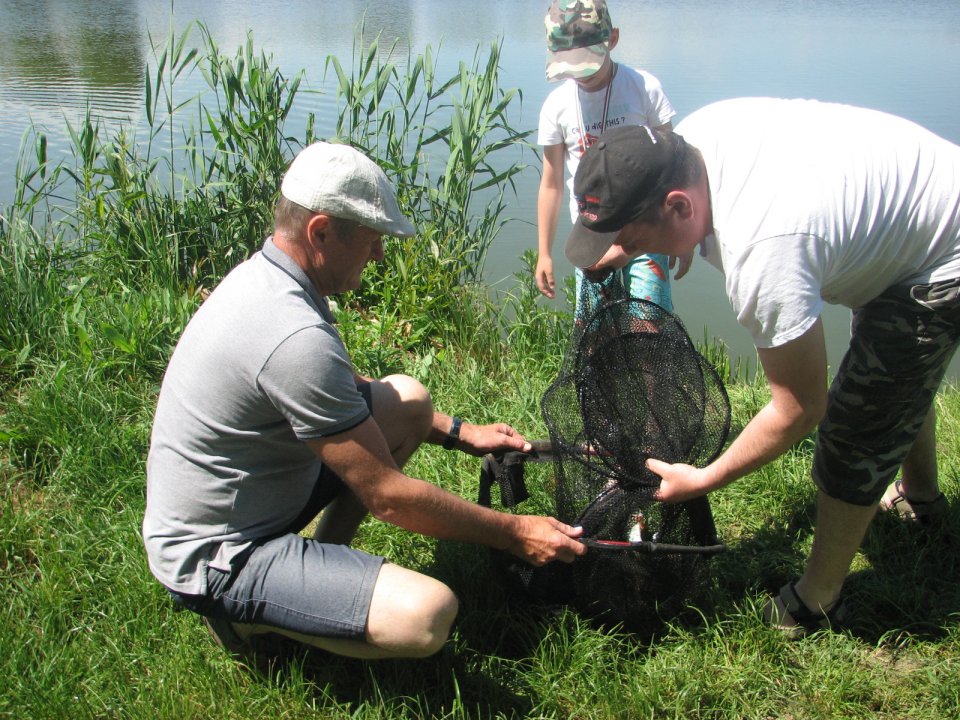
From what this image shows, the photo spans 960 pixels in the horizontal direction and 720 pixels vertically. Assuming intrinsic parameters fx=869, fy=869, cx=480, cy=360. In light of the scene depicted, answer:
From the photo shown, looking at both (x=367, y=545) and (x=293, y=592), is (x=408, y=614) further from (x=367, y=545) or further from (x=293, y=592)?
(x=367, y=545)

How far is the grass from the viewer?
2.27 metres

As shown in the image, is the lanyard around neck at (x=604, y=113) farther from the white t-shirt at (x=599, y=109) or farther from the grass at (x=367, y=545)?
the grass at (x=367, y=545)

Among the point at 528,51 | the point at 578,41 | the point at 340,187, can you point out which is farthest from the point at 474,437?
the point at 528,51

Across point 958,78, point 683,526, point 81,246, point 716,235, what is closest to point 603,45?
point 716,235

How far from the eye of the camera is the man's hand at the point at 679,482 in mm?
2209

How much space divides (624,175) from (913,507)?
5.60 ft

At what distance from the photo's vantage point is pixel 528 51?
1027 cm

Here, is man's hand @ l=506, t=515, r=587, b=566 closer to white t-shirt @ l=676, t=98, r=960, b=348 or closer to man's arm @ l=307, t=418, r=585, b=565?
man's arm @ l=307, t=418, r=585, b=565

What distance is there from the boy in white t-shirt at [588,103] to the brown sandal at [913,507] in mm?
1059

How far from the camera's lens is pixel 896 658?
96.7 inches

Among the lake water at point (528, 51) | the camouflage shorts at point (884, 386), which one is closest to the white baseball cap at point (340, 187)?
Result: the camouflage shorts at point (884, 386)

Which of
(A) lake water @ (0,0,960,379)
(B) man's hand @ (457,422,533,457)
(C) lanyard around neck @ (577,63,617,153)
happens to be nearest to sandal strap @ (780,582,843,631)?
(B) man's hand @ (457,422,533,457)

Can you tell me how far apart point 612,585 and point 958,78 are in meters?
9.30

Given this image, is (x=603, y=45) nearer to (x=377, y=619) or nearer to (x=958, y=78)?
(x=377, y=619)
